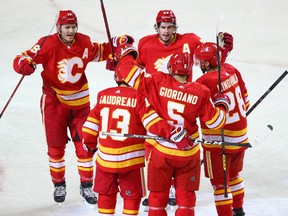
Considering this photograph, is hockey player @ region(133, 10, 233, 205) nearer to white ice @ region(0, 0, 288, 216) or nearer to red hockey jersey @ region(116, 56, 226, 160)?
white ice @ region(0, 0, 288, 216)

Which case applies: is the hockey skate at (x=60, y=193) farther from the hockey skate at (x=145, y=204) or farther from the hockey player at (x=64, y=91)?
the hockey skate at (x=145, y=204)

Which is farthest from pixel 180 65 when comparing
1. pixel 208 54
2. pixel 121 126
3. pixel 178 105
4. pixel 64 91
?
pixel 64 91

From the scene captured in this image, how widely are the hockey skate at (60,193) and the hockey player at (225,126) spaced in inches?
43.1

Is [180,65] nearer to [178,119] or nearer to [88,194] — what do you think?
[178,119]

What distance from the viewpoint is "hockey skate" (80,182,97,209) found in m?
6.39

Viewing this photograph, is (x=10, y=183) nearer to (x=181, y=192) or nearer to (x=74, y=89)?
(x=74, y=89)

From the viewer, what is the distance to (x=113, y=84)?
8.45m

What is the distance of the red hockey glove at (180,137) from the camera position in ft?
17.6

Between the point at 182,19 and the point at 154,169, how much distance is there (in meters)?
4.58

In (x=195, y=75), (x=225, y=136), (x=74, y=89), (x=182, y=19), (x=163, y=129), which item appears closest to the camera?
(x=163, y=129)

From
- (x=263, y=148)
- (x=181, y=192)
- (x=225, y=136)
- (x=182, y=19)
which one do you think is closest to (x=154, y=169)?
(x=181, y=192)

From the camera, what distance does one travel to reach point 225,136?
19.3ft

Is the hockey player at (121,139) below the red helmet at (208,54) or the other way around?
below

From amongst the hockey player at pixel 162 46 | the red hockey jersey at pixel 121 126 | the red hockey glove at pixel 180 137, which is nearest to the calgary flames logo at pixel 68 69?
the hockey player at pixel 162 46
